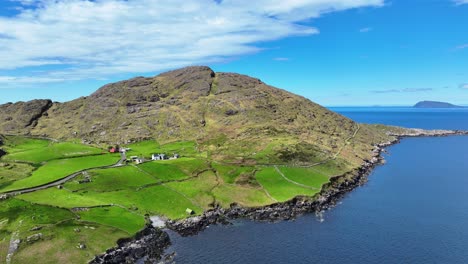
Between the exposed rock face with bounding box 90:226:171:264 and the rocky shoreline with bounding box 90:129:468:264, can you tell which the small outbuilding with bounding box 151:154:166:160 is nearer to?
the rocky shoreline with bounding box 90:129:468:264

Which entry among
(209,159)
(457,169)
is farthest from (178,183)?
(457,169)

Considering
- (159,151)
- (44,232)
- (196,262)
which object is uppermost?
(159,151)

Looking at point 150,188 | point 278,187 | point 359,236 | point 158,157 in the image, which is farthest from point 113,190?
point 359,236

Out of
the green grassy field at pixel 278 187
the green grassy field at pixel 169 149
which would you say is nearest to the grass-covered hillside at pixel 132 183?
the green grassy field at pixel 278 187

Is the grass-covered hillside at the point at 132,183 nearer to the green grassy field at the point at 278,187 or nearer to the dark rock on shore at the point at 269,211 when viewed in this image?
the green grassy field at the point at 278,187

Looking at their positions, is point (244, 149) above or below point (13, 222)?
above

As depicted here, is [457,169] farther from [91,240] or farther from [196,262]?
[91,240]

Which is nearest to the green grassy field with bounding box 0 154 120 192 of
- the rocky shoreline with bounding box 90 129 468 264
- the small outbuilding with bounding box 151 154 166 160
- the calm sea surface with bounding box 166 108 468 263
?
the small outbuilding with bounding box 151 154 166 160

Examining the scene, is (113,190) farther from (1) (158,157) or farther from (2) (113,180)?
(1) (158,157)
